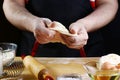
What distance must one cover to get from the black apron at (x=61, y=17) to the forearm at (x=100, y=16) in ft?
0.22

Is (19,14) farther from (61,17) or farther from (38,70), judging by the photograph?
(38,70)

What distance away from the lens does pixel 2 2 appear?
69.6 inches

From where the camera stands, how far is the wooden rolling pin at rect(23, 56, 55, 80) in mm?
1019

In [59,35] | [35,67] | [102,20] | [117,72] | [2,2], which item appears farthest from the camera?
[2,2]

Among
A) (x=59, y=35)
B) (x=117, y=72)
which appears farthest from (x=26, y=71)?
(x=117, y=72)

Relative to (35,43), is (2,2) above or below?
above

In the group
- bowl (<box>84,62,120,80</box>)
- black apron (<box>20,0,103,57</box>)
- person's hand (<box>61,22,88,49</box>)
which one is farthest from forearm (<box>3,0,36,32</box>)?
bowl (<box>84,62,120,80</box>)

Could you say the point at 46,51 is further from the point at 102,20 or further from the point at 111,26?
the point at 111,26

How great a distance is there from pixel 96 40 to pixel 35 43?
286 mm

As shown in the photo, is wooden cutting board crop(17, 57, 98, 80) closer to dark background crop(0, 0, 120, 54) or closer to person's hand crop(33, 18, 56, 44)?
person's hand crop(33, 18, 56, 44)

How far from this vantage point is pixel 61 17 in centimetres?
154

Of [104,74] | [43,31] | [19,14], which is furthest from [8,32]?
[104,74]

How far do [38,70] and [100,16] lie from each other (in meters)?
0.56

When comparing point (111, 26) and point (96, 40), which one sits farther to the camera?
point (111, 26)
